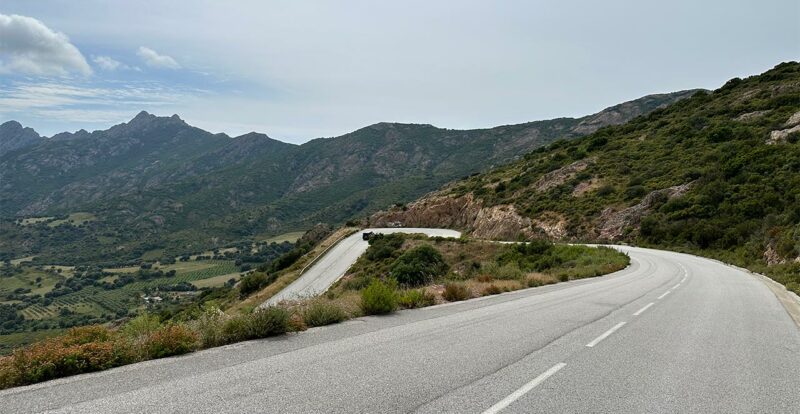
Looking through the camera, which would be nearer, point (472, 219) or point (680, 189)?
point (680, 189)

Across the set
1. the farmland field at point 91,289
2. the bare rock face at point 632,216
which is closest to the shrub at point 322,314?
the bare rock face at point 632,216

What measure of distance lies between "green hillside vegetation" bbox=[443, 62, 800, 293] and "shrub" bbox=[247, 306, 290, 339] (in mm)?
19729

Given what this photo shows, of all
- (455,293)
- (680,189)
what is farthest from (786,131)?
(455,293)

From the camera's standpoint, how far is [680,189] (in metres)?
40.2

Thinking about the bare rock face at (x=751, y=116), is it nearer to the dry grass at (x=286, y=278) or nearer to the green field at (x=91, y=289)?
the dry grass at (x=286, y=278)

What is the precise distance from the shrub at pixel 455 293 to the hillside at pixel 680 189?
14.0 meters

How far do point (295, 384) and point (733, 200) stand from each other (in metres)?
41.8

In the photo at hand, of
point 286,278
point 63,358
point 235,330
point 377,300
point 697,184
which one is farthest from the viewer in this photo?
point 286,278

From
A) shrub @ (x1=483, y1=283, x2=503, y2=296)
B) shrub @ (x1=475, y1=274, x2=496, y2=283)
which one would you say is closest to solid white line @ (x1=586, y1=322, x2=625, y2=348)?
shrub @ (x1=483, y1=283, x2=503, y2=296)

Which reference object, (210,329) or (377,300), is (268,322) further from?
(377,300)

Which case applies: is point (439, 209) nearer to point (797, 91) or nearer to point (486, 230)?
point (486, 230)

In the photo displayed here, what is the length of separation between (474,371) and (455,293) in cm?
729

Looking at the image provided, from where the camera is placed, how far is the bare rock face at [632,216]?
4006 centimetres

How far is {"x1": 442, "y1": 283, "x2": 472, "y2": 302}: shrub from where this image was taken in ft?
41.7
